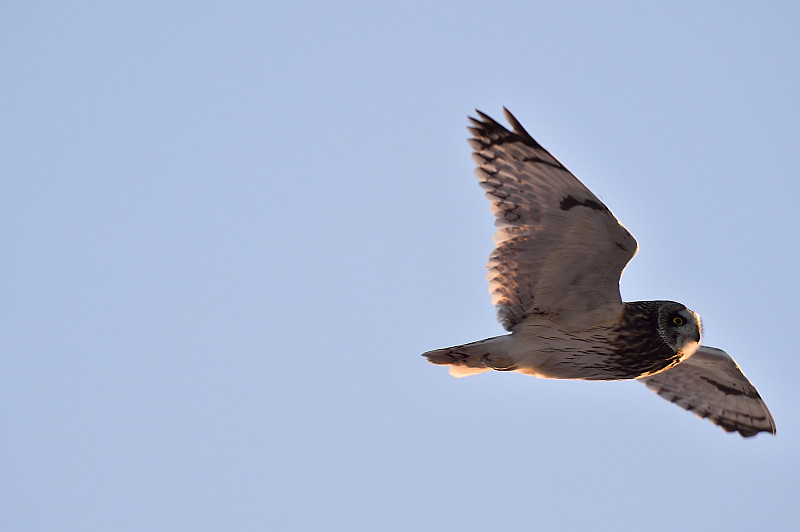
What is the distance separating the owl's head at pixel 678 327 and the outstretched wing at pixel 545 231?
36cm

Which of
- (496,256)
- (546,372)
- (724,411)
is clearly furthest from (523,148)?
(724,411)

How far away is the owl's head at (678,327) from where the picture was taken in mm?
6156

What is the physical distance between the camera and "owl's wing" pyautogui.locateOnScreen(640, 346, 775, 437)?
24.7 feet

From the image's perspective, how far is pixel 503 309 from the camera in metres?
6.27

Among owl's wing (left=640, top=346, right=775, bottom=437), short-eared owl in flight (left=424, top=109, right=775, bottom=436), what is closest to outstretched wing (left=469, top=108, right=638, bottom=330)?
short-eared owl in flight (left=424, top=109, right=775, bottom=436)

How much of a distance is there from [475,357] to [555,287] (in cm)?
76

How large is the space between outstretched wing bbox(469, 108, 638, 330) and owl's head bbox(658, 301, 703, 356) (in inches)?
14.3

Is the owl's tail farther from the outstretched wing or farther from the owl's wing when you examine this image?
the owl's wing

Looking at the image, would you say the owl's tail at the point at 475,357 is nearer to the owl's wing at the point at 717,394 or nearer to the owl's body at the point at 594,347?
the owl's body at the point at 594,347

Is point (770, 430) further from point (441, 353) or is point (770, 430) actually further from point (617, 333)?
point (441, 353)

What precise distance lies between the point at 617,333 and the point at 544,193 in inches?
47.2

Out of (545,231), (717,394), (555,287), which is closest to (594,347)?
(555,287)

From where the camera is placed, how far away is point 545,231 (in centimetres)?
585

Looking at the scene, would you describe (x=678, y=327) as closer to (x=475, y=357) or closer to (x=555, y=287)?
(x=555, y=287)
